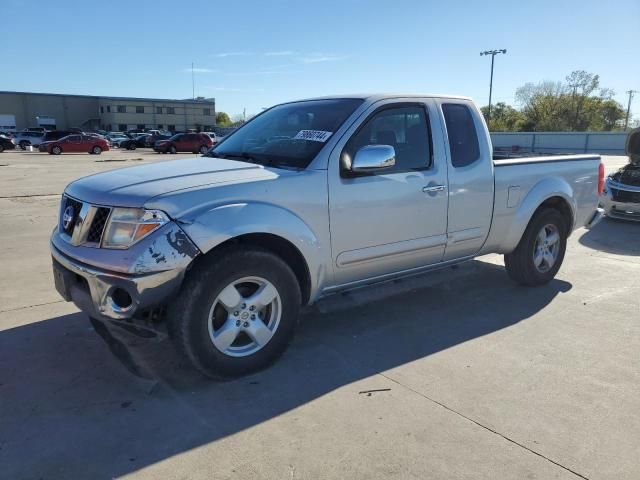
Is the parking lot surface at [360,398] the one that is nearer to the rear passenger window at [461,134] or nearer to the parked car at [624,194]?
A: the rear passenger window at [461,134]

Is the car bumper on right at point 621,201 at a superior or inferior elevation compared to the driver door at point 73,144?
inferior

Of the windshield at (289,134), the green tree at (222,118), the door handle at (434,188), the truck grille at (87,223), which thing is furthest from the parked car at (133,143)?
the green tree at (222,118)

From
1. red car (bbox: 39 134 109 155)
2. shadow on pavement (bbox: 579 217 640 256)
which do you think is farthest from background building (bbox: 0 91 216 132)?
shadow on pavement (bbox: 579 217 640 256)

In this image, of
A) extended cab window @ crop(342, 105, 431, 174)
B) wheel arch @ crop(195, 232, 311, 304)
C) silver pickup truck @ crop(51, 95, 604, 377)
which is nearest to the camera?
silver pickup truck @ crop(51, 95, 604, 377)

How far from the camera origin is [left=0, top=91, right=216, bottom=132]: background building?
3108 inches

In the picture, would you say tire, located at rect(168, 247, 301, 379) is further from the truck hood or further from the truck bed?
the truck bed

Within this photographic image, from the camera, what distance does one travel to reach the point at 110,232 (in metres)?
3.11

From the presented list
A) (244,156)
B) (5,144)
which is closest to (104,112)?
(5,144)

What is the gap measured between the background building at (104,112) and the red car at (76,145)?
4508 cm

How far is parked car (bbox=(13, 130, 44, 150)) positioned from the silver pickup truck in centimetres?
4340

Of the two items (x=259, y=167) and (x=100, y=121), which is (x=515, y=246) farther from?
(x=100, y=121)

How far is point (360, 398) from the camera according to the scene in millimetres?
3250

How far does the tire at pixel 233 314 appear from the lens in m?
3.15

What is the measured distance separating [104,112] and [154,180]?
92.5m
